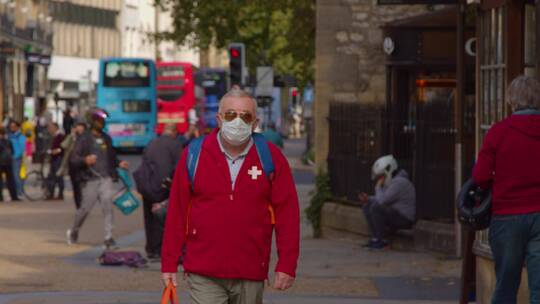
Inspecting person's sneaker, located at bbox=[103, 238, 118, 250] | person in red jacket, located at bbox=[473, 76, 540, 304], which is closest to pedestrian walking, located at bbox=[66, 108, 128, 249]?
person's sneaker, located at bbox=[103, 238, 118, 250]

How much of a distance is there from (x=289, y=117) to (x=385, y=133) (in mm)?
87286

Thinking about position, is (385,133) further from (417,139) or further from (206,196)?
(206,196)

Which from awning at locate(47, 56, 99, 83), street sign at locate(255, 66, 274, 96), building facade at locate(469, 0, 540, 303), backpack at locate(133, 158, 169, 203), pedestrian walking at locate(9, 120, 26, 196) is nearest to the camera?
building facade at locate(469, 0, 540, 303)

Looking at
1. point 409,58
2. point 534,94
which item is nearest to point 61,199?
point 409,58

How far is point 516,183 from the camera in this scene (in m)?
9.91

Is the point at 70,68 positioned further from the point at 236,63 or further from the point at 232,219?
the point at 232,219

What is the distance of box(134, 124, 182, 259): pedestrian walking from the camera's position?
62.8 feet

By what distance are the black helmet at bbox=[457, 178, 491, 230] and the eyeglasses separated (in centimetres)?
225

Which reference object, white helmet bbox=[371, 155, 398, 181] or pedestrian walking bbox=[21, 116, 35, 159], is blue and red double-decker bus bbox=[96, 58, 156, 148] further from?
white helmet bbox=[371, 155, 398, 181]

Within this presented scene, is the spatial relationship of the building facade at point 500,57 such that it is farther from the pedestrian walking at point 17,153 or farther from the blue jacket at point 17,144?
the blue jacket at point 17,144

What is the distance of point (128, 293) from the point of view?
15555mm

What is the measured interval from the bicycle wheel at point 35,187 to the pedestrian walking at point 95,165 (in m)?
13.9

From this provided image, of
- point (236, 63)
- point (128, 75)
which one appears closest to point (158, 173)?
point (236, 63)

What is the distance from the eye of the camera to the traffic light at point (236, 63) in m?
32.0
